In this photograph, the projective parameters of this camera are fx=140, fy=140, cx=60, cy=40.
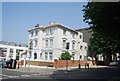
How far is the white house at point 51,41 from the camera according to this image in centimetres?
3484

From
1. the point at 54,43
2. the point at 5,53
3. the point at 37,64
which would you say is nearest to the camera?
the point at 37,64

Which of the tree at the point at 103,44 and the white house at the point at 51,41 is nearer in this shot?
the tree at the point at 103,44

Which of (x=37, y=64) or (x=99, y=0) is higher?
(x=99, y=0)

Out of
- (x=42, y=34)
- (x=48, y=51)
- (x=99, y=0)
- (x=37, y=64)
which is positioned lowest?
(x=37, y=64)

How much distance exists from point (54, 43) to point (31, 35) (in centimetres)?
976

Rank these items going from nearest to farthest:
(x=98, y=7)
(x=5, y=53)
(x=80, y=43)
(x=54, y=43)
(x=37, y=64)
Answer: (x=98, y=7) → (x=37, y=64) → (x=54, y=43) → (x=80, y=43) → (x=5, y=53)

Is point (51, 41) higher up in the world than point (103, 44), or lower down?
higher up

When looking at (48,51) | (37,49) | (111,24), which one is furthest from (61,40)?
(111,24)

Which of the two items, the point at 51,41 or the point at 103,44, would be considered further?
the point at 51,41

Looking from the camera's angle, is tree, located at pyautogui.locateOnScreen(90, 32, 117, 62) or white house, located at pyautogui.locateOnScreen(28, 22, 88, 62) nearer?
tree, located at pyautogui.locateOnScreen(90, 32, 117, 62)

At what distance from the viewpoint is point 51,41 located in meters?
36.1

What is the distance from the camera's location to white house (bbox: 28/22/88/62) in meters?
34.8

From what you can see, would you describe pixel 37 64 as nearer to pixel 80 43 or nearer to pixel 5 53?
pixel 80 43

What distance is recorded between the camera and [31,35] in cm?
4131
